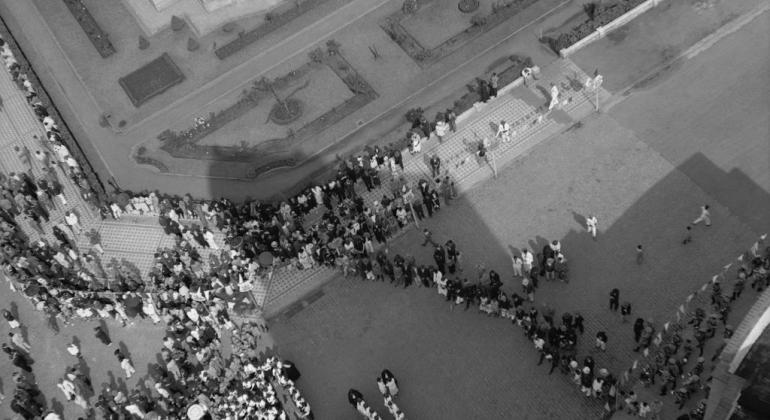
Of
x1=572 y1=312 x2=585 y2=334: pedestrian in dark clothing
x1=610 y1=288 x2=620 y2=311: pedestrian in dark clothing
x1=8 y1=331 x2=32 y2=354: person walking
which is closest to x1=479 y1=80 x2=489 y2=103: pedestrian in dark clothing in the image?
x1=610 y1=288 x2=620 y2=311: pedestrian in dark clothing

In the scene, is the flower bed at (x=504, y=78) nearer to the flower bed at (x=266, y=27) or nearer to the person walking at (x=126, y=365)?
the flower bed at (x=266, y=27)

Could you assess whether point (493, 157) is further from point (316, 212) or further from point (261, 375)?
point (261, 375)

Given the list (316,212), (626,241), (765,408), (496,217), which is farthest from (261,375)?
(765,408)

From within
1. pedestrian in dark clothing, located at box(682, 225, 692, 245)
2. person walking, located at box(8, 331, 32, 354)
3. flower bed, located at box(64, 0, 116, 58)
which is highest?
flower bed, located at box(64, 0, 116, 58)

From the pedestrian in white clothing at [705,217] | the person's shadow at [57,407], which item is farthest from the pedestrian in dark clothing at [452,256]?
the person's shadow at [57,407]

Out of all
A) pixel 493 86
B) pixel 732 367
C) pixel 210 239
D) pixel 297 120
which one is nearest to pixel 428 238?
pixel 493 86

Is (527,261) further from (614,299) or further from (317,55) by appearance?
(317,55)

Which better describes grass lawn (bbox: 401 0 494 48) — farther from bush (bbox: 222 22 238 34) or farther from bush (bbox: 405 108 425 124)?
bush (bbox: 222 22 238 34)
